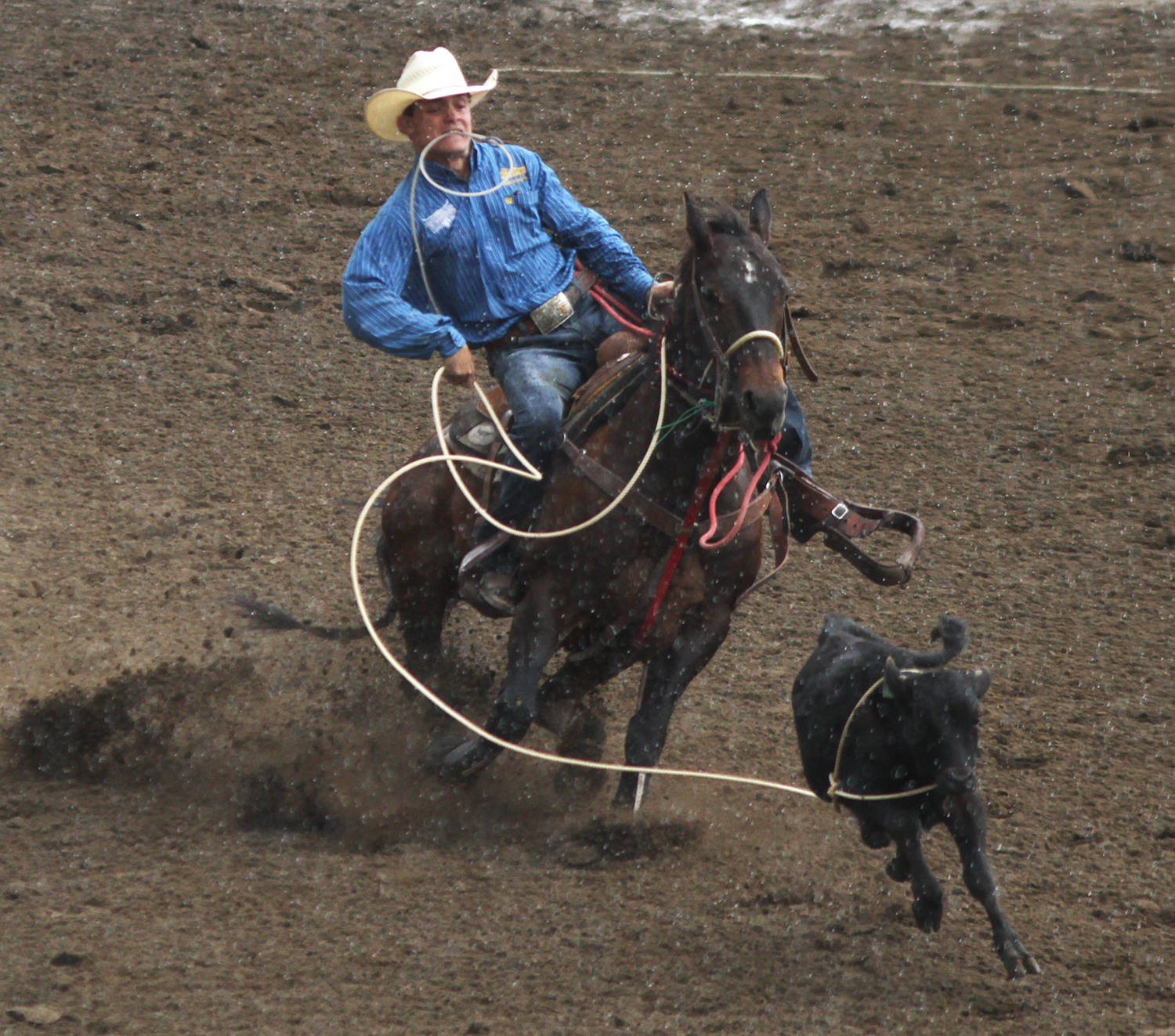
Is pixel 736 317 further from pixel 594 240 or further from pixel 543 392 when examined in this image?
pixel 594 240

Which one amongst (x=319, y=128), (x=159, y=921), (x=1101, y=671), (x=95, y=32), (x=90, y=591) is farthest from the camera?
(x=95, y=32)

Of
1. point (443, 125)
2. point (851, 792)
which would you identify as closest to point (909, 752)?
point (851, 792)

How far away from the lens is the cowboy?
532cm

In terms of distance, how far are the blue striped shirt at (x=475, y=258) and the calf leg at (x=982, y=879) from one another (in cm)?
213

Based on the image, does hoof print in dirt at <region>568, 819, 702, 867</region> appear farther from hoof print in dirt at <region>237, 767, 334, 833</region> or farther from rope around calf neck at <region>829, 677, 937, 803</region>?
hoof print in dirt at <region>237, 767, 334, 833</region>

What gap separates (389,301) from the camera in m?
5.29

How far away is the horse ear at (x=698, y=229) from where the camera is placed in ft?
15.0

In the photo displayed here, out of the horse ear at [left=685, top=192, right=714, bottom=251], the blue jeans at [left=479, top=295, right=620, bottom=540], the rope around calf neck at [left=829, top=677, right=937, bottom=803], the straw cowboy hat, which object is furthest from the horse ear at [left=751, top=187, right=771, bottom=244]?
the rope around calf neck at [left=829, top=677, right=937, bottom=803]

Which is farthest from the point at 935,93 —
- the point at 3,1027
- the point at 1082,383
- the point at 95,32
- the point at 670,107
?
the point at 3,1027

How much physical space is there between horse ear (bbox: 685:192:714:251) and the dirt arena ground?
2106 mm

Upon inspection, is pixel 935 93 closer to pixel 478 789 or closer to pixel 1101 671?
pixel 1101 671

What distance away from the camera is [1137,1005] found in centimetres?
456

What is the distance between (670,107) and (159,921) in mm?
9075

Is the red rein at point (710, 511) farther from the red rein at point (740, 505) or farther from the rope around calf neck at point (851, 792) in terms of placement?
the rope around calf neck at point (851, 792)
